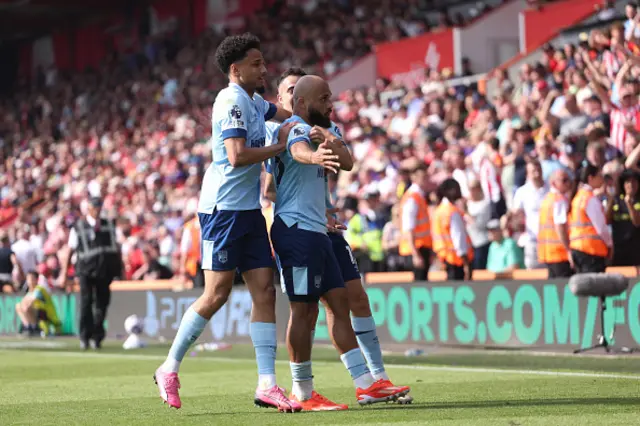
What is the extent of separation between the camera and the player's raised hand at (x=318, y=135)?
7719mm

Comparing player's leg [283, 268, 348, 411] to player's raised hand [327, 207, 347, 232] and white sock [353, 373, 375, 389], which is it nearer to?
white sock [353, 373, 375, 389]

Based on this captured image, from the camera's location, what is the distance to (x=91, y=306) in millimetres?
17328

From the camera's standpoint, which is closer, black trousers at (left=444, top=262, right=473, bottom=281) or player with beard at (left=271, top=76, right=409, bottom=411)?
player with beard at (left=271, top=76, right=409, bottom=411)

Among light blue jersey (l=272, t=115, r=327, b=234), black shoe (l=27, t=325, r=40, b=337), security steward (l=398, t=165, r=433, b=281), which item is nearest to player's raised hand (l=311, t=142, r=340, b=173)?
light blue jersey (l=272, t=115, r=327, b=234)

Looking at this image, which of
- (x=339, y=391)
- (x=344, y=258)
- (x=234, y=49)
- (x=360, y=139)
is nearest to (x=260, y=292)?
(x=344, y=258)

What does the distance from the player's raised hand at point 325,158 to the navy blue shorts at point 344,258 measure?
1.02 metres

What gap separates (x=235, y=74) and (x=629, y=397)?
Answer: 336cm

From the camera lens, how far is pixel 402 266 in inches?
730

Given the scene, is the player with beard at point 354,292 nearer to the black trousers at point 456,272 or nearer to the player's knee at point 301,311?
the player's knee at point 301,311

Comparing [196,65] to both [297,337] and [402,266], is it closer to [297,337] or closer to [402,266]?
[402,266]

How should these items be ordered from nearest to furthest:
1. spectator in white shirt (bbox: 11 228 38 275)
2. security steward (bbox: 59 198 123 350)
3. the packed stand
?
the packed stand < security steward (bbox: 59 198 123 350) < spectator in white shirt (bbox: 11 228 38 275)

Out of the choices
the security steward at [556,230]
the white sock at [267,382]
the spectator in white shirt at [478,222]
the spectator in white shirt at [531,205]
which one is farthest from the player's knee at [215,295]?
the spectator in white shirt at [478,222]

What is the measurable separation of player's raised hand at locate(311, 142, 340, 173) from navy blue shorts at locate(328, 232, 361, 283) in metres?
1.02

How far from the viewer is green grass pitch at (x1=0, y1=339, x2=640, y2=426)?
24.2 feet
